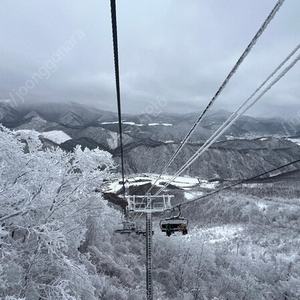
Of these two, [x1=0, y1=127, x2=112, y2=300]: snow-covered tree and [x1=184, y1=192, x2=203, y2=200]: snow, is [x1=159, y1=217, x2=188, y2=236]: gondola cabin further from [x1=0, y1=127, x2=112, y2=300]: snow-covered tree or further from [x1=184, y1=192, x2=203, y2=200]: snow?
[x1=184, y1=192, x2=203, y2=200]: snow

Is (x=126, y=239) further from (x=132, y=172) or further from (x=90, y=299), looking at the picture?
(x=132, y=172)

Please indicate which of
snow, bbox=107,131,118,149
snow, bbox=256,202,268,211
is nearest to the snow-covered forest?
snow, bbox=256,202,268,211

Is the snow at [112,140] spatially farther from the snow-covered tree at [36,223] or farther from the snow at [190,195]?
the snow-covered tree at [36,223]

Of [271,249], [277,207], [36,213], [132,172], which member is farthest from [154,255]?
[132,172]

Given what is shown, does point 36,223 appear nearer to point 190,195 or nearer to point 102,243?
point 102,243

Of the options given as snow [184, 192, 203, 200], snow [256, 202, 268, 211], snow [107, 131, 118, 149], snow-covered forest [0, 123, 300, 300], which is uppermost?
snow [107, 131, 118, 149]

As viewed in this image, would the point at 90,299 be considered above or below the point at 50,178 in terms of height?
below

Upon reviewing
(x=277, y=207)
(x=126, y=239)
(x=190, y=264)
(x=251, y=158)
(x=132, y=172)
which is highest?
(x=251, y=158)

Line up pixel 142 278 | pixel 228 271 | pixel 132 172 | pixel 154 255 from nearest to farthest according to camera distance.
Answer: pixel 142 278, pixel 228 271, pixel 154 255, pixel 132 172

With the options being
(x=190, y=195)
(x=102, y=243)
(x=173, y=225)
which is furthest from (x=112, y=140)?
(x=173, y=225)
